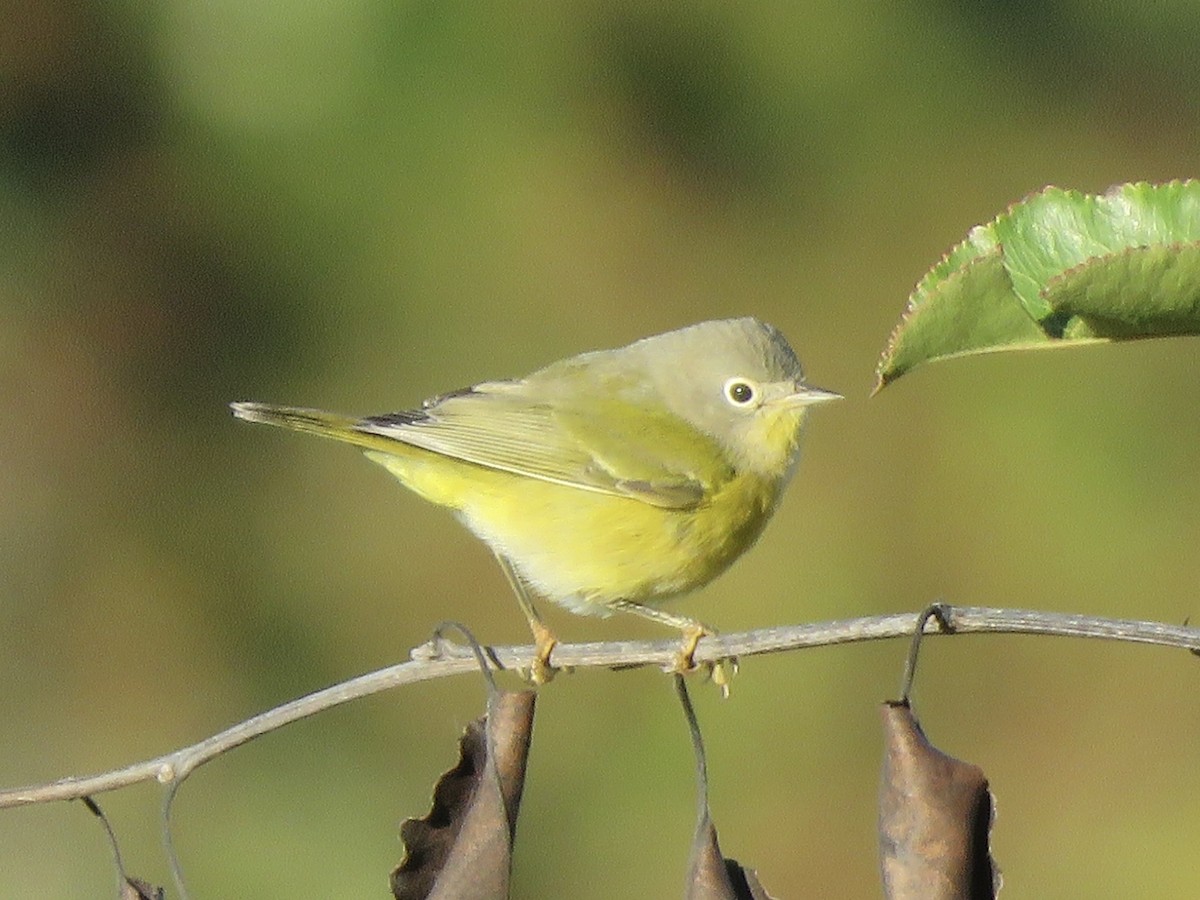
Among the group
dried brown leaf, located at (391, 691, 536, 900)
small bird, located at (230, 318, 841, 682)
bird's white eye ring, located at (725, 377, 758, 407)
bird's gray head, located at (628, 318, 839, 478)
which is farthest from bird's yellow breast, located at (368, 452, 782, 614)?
dried brown leaf, located at (391, 691, 536, 900)

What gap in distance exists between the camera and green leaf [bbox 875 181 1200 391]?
1736 millimetres

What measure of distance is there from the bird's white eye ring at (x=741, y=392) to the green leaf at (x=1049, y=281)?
1.96m

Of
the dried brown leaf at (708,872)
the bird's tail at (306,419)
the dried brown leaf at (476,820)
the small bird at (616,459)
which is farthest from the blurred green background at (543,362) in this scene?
the dried brown leaf at (708,872)

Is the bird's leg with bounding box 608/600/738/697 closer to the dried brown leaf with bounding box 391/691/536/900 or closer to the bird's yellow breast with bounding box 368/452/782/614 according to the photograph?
the bird's yellow breast with bounding box 368/452/782/614

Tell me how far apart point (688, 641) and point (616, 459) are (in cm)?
105

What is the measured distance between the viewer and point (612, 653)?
2688mm

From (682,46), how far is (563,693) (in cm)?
267

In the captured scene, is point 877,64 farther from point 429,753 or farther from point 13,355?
point 13,355

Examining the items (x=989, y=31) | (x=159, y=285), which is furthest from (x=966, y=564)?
(x=159, y=285)

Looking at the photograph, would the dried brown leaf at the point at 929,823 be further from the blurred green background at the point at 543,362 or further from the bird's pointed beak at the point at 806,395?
the blurred green background at the point at 543,362

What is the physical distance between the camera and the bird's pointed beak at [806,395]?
12.3ft

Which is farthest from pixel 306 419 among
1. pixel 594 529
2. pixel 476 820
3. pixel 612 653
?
pixel 476 820

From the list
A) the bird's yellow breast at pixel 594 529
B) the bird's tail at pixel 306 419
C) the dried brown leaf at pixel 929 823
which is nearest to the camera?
the dried brown leaf at pixel 929 823

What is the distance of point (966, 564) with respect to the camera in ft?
21.2
